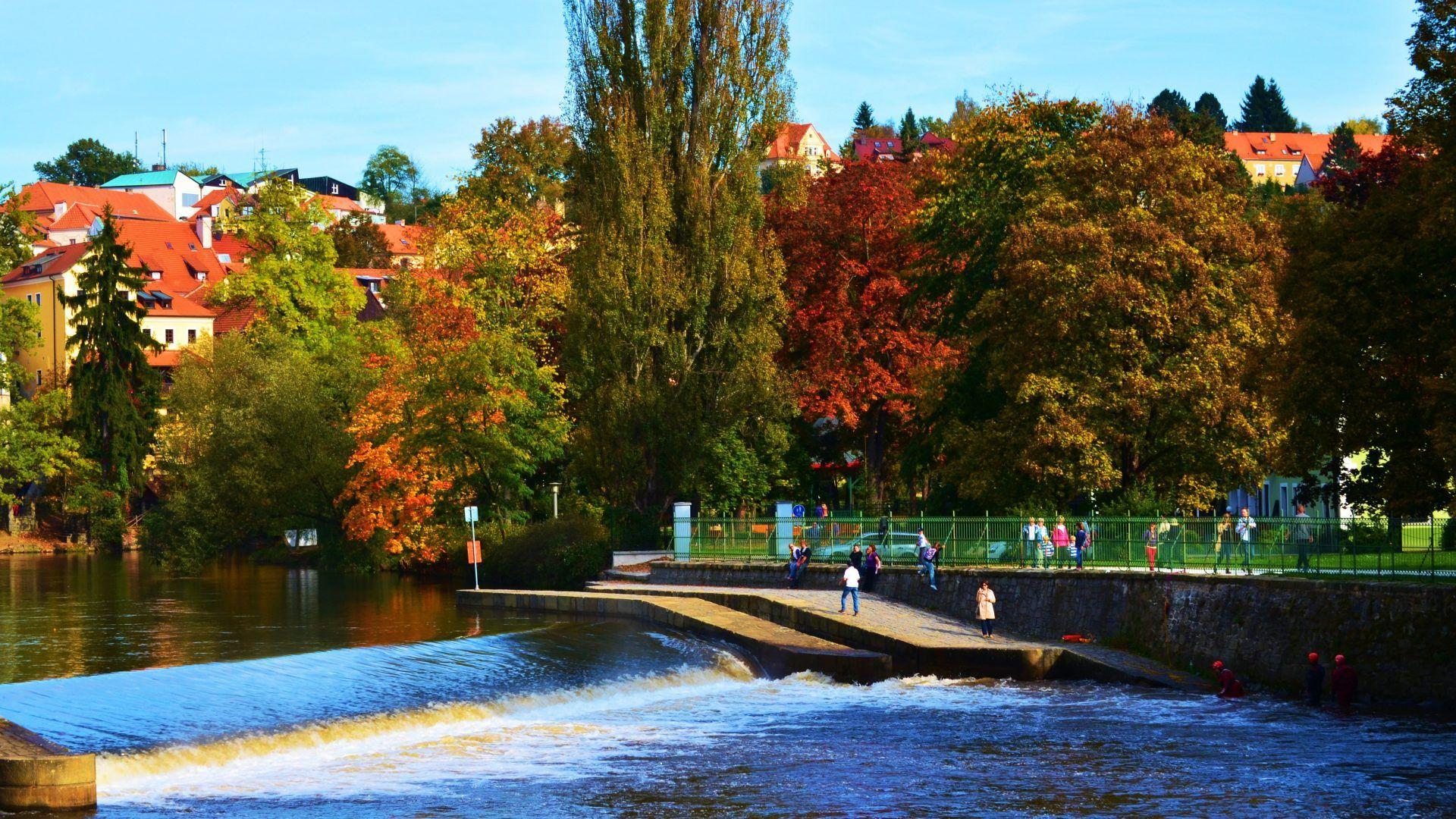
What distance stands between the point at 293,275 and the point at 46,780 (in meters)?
64.6

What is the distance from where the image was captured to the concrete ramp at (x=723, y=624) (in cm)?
3156

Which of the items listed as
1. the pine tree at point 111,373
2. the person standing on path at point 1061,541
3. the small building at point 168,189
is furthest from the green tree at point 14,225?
the small building at point 168,189

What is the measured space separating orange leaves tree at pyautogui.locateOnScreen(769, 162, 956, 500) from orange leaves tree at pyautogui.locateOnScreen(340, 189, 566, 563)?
9.50 metres

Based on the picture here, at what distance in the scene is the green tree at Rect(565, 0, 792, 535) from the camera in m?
49.0

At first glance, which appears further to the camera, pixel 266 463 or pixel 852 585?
pixel 266 463

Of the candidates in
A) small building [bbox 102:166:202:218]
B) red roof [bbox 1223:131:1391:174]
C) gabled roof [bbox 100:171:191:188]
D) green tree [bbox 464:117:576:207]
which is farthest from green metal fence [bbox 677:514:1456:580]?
red roof [bbox 1223:131:1391:174]

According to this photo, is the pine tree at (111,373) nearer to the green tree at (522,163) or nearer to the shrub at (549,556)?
the green tree at (522,163)

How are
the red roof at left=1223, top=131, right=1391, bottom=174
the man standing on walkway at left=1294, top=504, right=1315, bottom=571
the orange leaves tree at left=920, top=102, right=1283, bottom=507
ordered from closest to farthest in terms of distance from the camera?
the man standing on walkway at left=1294, top=504, right=1315, bottom=571, the orange leaves tree at left=920, top=102, right=1283, bottom=507, the red roof at left=1223, top=131, right=1391, bottom=174

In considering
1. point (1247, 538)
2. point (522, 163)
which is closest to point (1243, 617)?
point (1247, 538)

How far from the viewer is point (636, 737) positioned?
2502 cm

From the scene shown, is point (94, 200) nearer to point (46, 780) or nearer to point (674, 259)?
point (674, 259)

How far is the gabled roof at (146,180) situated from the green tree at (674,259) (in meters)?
143

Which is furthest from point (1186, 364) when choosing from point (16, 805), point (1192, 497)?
point (16, 805)

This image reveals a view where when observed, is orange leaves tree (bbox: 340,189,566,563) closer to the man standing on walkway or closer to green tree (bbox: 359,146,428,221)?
the man standing on walkway
